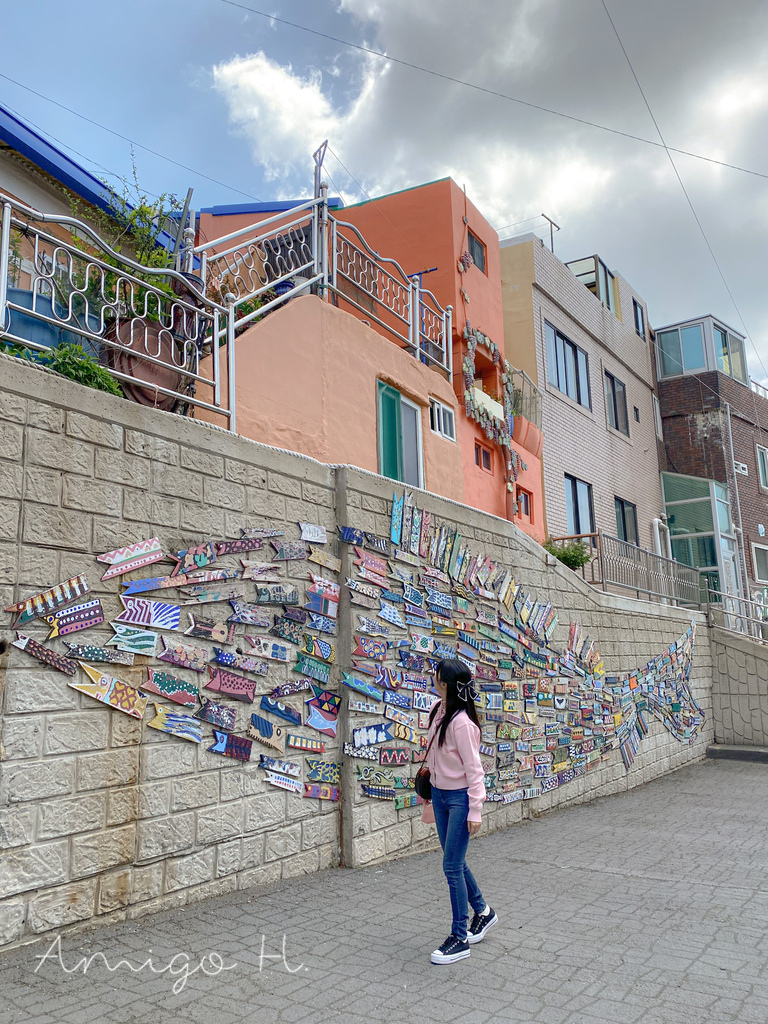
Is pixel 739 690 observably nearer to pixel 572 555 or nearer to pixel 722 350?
pixel 572 555

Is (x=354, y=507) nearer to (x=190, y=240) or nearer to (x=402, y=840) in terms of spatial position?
(x=402, y=840)

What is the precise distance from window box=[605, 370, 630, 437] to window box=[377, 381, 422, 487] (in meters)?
11.3

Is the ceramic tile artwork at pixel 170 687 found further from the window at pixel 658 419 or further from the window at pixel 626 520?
the window at pixel 658 419

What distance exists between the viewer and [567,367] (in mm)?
19328

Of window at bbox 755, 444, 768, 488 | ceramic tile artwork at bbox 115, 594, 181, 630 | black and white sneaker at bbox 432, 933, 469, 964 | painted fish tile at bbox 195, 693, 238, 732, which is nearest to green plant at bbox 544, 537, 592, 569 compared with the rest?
painted fish tile at bbox 195, 693, 238, 732

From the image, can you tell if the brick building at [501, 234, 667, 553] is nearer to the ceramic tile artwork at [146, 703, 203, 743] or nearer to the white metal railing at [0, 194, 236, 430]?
the white metal railing at [0, 194, 236, 430]

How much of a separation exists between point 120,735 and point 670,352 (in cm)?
2373

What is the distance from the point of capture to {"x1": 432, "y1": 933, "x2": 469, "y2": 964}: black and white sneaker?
4.39 metres

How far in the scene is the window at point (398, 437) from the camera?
1017cm

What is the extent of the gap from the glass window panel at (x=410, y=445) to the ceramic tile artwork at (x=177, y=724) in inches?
227

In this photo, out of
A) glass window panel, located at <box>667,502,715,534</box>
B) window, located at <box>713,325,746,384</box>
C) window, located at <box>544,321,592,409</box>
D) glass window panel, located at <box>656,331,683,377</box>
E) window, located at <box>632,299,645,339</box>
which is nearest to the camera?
window, located at <box>544,321,592,409</box>

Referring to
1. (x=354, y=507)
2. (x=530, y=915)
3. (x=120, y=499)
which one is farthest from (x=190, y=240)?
(x=530, y=915)

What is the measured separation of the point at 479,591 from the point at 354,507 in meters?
2.24

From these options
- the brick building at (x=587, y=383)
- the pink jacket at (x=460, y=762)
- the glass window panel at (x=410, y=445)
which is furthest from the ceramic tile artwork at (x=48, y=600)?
the brick building at (x=587, y=383)
